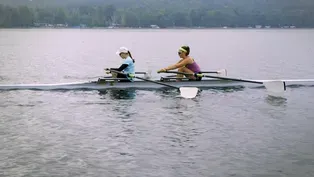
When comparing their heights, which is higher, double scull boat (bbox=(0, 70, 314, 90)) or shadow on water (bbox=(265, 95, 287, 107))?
double scull boat (bbox=(0, 70, 314, 90))

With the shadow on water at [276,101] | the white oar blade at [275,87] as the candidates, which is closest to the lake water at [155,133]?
the shadow on water at [276,101]

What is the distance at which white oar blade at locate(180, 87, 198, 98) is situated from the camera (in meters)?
25.6

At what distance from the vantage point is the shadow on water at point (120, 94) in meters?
26.2

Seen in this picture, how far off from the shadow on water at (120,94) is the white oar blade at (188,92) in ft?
7.87

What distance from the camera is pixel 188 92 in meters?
25.8

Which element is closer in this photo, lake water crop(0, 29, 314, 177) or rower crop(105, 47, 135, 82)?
lake water crop(0, 29, 314, 177)

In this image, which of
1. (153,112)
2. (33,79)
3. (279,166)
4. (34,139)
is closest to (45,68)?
(33,79)

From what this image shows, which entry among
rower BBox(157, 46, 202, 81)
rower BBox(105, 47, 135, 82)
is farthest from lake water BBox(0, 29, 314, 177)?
rower BBox(157, 46, 202, 81)

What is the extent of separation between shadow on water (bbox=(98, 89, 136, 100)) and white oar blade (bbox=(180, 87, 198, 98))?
2397 millimetres

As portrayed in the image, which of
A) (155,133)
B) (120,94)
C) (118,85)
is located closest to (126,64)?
(118,85)

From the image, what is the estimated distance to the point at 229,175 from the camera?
1461 cm

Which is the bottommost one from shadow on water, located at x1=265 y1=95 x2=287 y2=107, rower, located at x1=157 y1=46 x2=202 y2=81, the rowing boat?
shadow on water, located at x1=265 y1=95 x2=287 y2=107

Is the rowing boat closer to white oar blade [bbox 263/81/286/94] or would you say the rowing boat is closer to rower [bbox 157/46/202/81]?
rower [bbox 157/46/202/81]

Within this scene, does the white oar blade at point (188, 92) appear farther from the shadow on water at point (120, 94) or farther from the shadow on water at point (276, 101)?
the shadow on water at point (276, 101)
